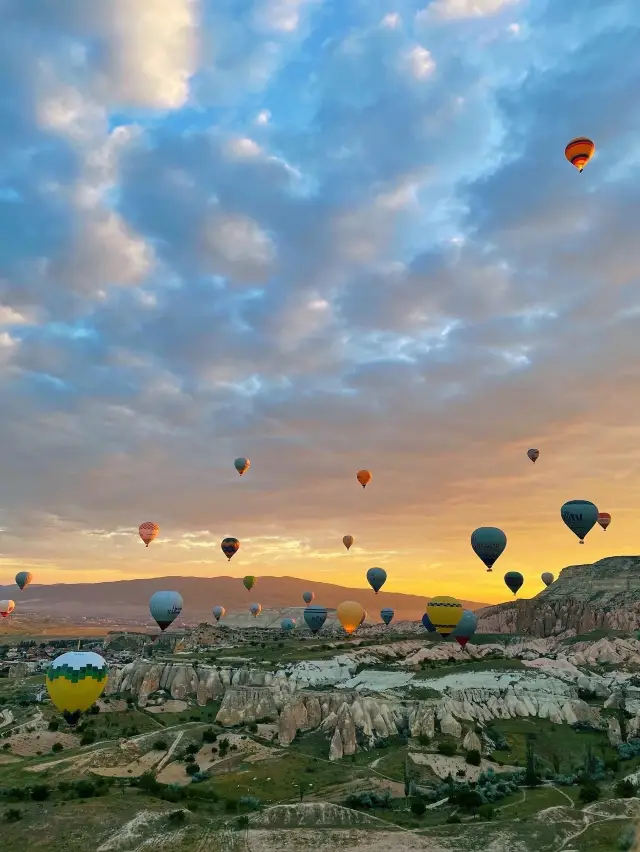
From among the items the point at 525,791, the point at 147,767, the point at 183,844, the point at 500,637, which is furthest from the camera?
the point at 500,637

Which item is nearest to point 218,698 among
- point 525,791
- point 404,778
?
point 404,778

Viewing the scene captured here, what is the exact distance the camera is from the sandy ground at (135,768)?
59.1 m

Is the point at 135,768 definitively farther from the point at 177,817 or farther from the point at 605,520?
the point at 605,520

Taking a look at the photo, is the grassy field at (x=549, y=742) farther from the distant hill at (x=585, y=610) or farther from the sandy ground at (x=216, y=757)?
the distant hill at (x=585, y=610)

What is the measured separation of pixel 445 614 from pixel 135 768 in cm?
4006

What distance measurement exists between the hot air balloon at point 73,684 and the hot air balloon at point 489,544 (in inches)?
1968

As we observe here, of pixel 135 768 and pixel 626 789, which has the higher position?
pixel 626 789

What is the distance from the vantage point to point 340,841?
135 feet

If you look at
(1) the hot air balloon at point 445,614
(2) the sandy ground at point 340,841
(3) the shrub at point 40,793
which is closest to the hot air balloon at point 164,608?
(1) the hot air balloon at point 445,614

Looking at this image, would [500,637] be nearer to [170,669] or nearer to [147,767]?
[170,669]

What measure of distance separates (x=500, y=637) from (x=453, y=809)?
438ft

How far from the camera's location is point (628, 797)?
162 feet

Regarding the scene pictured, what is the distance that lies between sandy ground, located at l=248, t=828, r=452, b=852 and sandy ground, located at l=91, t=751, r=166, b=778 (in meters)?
22.7

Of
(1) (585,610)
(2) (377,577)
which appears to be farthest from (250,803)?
(1) (585,610)
